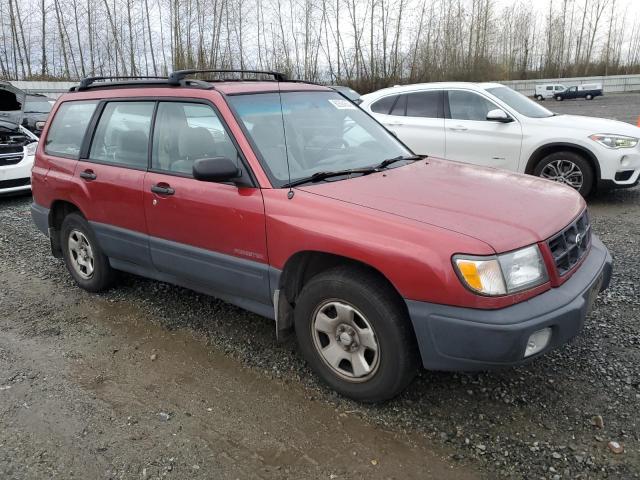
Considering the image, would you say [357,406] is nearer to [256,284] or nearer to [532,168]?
[256,284]

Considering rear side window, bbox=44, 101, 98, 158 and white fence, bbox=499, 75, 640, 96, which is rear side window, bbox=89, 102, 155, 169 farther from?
white fence, bbox=499, 75, 640, 96

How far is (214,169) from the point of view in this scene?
3074 mm

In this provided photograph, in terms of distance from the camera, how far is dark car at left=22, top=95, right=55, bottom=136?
1325cm

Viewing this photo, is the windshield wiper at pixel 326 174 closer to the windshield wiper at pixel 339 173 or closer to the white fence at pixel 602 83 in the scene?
the windshield wiper at pixel 339 173

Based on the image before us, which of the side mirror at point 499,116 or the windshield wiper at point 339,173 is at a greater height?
the side mirror at point 499,116

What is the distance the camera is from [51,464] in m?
2.62

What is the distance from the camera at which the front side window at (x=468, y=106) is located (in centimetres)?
753

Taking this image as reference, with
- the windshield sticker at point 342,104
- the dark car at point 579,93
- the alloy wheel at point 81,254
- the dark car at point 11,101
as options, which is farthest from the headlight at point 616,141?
the dark car at point 579,93

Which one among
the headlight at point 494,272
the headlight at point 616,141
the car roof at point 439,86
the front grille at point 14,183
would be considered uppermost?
the car roof at point 439,86

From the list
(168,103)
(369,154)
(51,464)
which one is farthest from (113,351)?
(369,154)

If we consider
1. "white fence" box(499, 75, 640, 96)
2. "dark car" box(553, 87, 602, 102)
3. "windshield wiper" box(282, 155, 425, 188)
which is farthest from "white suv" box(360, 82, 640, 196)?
"white fence" box(499, 75, 640, 96)

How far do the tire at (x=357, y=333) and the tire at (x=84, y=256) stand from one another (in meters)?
2.25

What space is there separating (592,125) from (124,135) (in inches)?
234

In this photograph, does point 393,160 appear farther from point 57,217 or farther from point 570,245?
point 57,217
